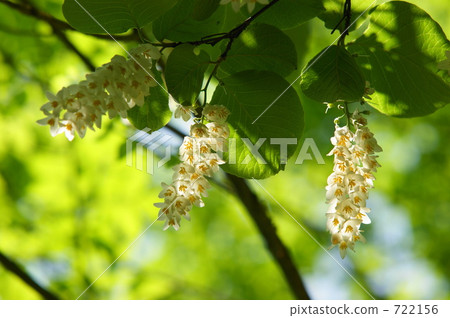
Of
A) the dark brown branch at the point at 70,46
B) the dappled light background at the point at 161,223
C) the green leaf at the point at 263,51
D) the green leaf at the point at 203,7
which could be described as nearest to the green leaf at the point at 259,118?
the green leaf at the point at 263,51

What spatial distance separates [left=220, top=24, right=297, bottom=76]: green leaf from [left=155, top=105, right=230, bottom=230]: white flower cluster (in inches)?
4.8

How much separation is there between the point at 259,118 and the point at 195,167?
0.17 metres

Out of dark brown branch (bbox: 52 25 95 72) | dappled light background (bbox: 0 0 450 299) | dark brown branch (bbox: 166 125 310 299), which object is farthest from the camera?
dappled light background (bbox: 0 0 450 299)

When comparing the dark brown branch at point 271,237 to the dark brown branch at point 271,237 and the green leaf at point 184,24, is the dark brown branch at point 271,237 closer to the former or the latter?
the dark brown branch at point 271,237

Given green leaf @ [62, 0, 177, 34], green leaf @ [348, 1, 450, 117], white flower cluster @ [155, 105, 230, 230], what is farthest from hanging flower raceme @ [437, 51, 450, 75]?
green leaf @ [62, 0, 177, 34]

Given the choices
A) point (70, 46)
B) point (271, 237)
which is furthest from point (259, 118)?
point (70, 46)

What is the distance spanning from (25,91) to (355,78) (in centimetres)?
297

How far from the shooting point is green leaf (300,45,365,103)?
2.74ft

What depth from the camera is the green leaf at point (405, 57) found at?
90 cm

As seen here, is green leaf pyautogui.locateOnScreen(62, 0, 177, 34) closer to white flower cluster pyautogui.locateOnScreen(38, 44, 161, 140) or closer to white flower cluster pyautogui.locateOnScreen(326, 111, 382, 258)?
white flower cluster pyautogui.locateOnScreen(38, 44, 161, 140)

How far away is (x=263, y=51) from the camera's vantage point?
89 centimetres

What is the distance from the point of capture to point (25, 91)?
10.6ft
